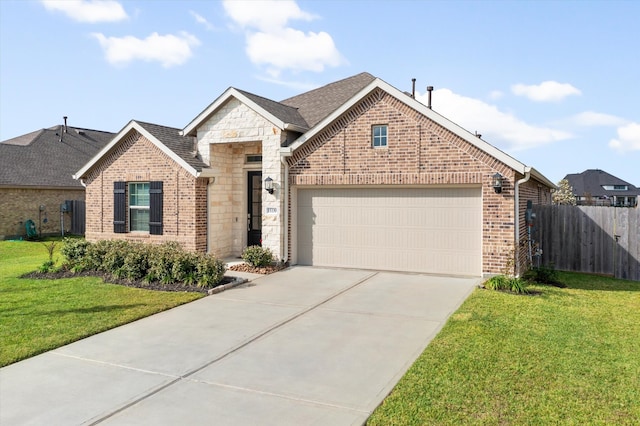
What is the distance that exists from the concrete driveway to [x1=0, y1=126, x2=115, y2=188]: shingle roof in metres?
18.2

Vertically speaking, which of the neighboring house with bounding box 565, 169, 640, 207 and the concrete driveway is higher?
the neighboring house with bounding box 565, 169, 640, 207

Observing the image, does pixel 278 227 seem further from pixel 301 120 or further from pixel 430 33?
pixel 430 33

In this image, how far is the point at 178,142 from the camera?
13844mm

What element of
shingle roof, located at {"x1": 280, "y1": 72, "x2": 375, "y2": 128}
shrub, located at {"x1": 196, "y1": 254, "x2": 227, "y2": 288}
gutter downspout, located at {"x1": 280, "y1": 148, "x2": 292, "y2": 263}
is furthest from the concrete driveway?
shingle roof, located at {"x1": 280, "y1": 72, "x2": 375, "y2": 128}

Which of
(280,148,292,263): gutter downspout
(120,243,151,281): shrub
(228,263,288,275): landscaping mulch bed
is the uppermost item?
(280,148,292,263): gutter downspout

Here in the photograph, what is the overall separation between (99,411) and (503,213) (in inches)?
347

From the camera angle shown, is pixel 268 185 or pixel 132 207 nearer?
pixel 268 185

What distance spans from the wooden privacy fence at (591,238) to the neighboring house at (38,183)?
2176 centimetres

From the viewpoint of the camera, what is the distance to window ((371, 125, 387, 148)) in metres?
11.5

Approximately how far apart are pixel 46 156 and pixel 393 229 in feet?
71.2

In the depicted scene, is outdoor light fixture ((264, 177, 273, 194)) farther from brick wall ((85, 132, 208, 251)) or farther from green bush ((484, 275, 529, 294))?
green bush ((484, 275, 529, 294))

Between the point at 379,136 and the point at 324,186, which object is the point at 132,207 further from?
the point at 379,136

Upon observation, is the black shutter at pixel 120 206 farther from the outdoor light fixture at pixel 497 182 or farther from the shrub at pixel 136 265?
the outdoor light fixture at pixel 497 182

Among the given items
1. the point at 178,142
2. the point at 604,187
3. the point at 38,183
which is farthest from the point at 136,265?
the point at 604,187
